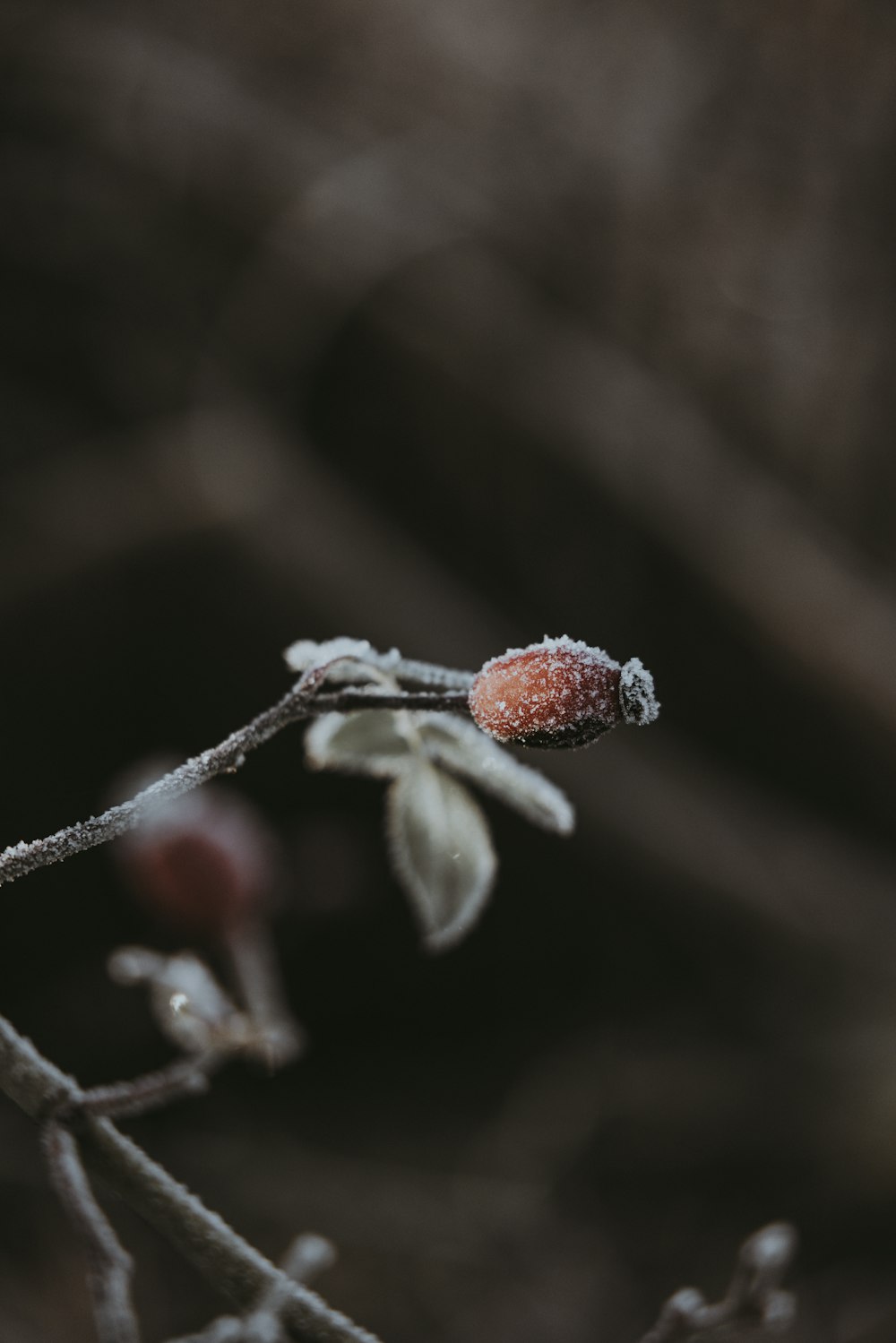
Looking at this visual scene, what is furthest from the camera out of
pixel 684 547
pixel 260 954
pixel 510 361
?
pixel 510 361

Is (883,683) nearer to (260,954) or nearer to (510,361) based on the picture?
(510,361)

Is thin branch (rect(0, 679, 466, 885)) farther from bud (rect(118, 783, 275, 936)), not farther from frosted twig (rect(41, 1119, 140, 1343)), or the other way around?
bud (rect(118, 783, 275, 936))

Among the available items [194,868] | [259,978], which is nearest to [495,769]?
[194,868]

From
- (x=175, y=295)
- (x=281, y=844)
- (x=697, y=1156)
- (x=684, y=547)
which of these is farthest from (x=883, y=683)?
(x=175, y=295)

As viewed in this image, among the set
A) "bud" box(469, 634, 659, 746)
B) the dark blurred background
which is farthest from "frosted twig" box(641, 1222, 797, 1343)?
the dark blurred background

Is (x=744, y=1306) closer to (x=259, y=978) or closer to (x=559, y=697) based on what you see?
(x=559, y=697)
